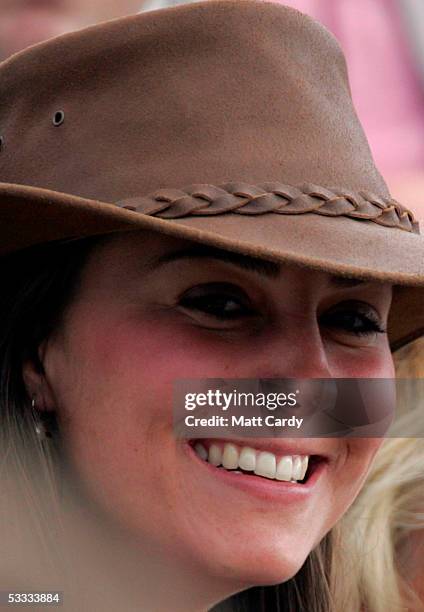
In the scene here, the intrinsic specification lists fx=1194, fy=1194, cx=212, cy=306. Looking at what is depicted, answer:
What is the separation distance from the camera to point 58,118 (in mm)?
1894

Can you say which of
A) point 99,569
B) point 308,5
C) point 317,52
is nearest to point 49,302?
point 99,569

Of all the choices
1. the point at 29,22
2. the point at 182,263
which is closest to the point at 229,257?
the point at 182,263

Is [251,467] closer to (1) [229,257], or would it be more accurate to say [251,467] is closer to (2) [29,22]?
(1) [229,257]

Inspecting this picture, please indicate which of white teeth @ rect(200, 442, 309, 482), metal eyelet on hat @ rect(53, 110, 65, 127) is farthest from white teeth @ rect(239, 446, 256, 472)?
metal eyelet on hat @ rect(53, 110, 65, 127)

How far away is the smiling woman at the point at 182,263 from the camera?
1793mm

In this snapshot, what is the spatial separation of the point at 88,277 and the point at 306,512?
0.52m

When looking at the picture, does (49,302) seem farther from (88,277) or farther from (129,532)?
(129,532)

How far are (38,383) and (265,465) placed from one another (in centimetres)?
41

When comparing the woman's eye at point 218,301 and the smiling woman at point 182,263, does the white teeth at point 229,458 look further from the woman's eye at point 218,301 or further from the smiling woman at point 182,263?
the woman's eye at point 218,301

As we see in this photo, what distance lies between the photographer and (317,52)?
197 centimetres

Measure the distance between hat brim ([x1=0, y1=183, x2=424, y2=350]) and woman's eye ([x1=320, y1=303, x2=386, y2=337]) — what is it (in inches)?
6.9

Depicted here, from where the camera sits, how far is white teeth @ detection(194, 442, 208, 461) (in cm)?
188

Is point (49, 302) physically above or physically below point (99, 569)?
above

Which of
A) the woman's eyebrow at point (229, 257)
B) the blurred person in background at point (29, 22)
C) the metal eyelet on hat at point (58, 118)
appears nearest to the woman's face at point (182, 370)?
the woman's eyebrow at point (229, 257)
